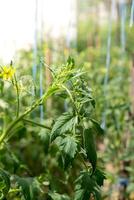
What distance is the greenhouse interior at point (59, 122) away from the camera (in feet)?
5.02

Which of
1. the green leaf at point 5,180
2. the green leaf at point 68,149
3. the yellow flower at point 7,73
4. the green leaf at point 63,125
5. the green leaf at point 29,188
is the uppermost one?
the yellow flower at point 7,73

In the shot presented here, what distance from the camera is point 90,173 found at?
1.56 meters

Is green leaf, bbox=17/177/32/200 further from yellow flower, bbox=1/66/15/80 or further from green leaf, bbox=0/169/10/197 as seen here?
yellow flower, bbox=1/66/15/80

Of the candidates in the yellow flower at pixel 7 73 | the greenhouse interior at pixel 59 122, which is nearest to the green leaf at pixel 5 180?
the greenhouse interior at pixel 59 122

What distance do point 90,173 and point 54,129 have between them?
19cm

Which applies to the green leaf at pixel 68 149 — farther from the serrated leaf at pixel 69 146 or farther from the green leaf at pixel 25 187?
the green leaf at pixel 25 187

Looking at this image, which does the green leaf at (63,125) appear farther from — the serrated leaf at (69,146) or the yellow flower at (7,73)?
the yellow flower at (7,73)

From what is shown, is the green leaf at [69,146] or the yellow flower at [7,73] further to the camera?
the yellow flower at [7,73]

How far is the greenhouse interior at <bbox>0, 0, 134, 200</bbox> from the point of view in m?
1.53

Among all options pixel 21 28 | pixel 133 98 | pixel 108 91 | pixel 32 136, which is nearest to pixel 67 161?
A: pixel 133 98

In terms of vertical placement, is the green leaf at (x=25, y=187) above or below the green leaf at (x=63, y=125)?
below

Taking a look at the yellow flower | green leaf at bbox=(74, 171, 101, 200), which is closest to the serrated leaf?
green leaf at bbox=(74, 171, 101, 200)

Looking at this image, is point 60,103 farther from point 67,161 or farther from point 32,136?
point 67,161

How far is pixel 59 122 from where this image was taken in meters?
1.50
